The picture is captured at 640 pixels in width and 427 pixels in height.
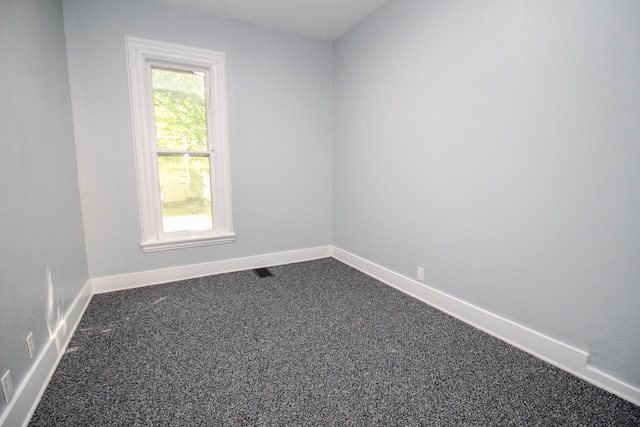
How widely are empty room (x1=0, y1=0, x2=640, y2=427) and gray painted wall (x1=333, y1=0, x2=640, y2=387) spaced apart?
1 cm

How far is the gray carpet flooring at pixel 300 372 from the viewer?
133cm

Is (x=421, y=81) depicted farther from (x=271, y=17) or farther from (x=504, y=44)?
(x=271, y=17)

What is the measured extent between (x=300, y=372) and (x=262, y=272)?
169cm

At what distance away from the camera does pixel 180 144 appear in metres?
2.93

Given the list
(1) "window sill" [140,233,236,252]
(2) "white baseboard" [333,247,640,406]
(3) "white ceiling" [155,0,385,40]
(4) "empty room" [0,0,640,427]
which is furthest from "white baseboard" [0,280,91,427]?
(3) "white ceiling" [155,0,385,40]

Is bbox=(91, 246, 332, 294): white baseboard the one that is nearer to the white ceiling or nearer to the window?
the window


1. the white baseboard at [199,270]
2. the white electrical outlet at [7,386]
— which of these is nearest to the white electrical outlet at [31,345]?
the white electrical outlet at [7,386]

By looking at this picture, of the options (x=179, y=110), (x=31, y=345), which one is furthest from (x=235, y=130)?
(x=31, y=345)

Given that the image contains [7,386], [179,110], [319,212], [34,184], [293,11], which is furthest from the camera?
[319,212]

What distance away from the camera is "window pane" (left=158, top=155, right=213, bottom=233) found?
9.57ft

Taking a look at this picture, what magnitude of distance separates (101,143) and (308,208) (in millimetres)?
2144

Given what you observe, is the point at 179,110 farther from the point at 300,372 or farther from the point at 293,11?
the point at 300,372

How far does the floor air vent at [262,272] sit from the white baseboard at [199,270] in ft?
0.33

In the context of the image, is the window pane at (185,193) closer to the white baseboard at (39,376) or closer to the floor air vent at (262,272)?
the floor air vent at (262,272)
